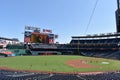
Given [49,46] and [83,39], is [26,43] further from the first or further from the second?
[83,39]

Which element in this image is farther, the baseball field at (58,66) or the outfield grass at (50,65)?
the outfield grass at (50,65)

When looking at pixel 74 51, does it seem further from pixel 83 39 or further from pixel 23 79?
pixel 23 79

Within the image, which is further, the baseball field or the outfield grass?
the outfield grass

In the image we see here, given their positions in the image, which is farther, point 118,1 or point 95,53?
point 95,53

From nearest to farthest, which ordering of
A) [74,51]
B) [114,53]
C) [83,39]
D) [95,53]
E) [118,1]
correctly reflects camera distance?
[118,1], [114,53], [95,53], [74,51], [83,39]

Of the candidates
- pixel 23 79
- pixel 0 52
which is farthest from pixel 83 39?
pixel 23 79

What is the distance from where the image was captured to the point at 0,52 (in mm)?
82688

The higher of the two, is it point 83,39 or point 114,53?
point 83,39

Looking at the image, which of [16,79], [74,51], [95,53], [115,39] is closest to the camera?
[16,79]

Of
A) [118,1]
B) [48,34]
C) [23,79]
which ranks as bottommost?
[23,79]

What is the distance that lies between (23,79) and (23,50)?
67.1 meters

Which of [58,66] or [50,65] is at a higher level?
[50,65]

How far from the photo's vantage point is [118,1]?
248 inches

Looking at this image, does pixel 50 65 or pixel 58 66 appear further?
pixel 50 65
